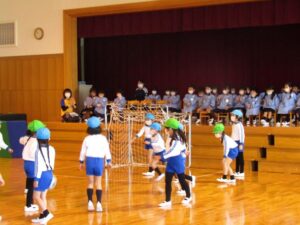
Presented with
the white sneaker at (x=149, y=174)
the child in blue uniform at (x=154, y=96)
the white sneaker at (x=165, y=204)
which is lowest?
the white sneaker at (x=149, y=174)

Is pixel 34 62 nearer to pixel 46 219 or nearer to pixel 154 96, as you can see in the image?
pixel 154 96

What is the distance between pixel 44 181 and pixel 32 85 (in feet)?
42.8

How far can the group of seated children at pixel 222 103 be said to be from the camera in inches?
666

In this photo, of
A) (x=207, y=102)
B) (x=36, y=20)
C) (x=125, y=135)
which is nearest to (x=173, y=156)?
(x=125, y=135)

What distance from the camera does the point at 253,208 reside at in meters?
8.99

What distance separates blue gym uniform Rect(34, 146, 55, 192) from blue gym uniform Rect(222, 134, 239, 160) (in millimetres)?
4706

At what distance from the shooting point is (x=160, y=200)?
383 inches

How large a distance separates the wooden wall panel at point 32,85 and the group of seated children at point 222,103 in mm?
1236

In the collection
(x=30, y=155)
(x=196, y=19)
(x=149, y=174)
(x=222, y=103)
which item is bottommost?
(x=149, y=174)

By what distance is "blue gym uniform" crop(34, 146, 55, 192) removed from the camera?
7.77 metres

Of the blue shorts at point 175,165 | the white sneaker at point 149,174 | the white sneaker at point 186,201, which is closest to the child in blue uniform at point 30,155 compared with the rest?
the blue shorts at point 175,165

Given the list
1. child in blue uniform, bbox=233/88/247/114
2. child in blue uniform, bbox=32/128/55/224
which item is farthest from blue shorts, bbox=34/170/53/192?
child in blue uniform, bbox=233/88/247/114

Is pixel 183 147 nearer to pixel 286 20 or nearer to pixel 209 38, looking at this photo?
pixel 286 20

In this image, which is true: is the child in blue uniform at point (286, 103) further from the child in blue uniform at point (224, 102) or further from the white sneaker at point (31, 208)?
the white sneaker at point (31, 208)
